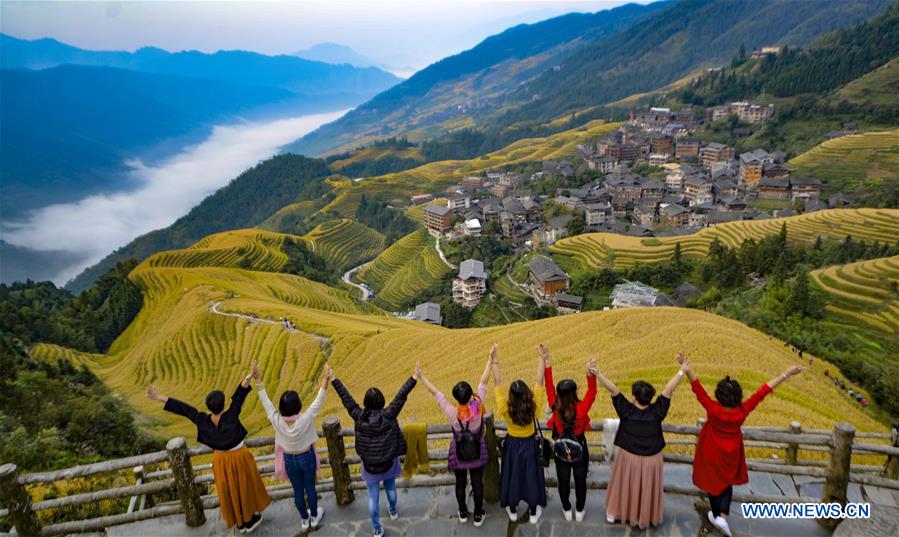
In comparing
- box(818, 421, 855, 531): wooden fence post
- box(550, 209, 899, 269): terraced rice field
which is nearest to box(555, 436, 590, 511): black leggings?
box(818, 421, 855, 531): wooden fence post

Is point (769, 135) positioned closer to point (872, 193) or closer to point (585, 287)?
point (872, 193)

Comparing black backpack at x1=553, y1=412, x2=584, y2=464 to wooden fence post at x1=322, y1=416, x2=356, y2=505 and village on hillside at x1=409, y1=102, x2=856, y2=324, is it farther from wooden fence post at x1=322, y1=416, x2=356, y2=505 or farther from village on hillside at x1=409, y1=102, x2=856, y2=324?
village on hillside at x1=409, y1=102, x2=856, y2=324

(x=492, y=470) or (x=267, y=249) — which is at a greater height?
(x=492, y=470)

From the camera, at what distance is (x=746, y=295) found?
122 ft

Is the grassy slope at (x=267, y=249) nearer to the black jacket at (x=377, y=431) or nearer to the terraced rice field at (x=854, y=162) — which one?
the black jacket at (x=377, y=431)

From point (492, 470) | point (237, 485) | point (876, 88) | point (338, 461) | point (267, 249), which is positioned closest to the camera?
point (237, 485)

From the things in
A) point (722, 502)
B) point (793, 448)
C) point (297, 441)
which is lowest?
point (793, 448)

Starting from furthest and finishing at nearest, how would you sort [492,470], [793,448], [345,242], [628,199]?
[345,242]
[628,199]
[793,448]
[492,470]

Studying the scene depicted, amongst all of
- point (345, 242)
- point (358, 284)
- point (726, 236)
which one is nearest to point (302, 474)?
point (726, 236)

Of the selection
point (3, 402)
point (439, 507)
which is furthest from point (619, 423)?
point (3, 402)

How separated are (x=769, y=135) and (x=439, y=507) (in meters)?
112

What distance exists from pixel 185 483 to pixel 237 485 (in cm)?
96

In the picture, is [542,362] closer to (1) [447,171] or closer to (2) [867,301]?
(2) [867,301]

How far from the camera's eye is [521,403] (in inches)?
227
